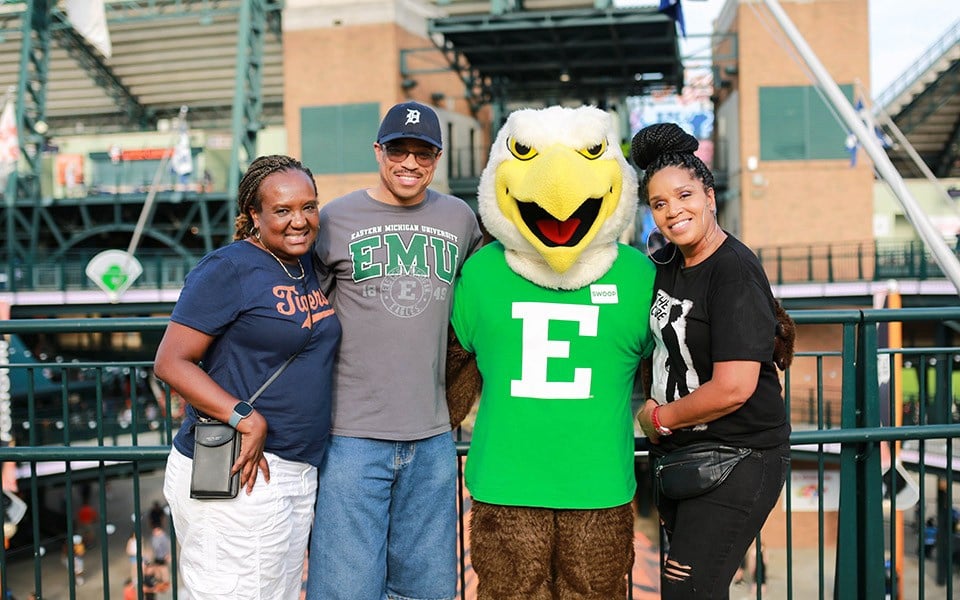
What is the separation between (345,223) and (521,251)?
63 cm

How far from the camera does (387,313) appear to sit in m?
2.60

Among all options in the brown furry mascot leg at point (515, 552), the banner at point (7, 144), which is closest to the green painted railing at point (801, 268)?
the banner at point (7, 144)

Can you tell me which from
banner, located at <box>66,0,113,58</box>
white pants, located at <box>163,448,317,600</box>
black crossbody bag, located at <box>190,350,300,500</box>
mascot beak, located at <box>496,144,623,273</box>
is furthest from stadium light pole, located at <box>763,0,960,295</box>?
banner, located at <box>66,0,113,58</box>

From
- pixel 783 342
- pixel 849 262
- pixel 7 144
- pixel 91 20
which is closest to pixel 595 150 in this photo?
pixel 783 342

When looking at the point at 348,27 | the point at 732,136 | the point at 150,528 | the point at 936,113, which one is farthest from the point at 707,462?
the point at 936,113

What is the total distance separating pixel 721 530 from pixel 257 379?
60.3 inches

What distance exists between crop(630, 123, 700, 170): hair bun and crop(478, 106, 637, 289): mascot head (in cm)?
13

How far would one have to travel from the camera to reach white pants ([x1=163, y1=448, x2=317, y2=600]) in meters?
2.35

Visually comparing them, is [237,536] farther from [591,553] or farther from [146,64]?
[146,64]

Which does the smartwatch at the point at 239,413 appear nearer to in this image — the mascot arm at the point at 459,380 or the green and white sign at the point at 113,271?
the mascot arm at the point at 459,380

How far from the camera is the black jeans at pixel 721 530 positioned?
2381 millimetres

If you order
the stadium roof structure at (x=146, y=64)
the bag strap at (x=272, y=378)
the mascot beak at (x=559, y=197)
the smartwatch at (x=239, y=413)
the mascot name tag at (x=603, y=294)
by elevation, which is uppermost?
the stadium roof structure at (x=146, y=64)

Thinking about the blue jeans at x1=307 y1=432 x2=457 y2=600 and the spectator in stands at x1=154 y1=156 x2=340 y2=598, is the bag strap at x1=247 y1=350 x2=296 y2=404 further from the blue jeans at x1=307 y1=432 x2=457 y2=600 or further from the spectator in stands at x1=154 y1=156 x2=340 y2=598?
the blue jeans at x1=307 y1=432 x2=457 y2=600

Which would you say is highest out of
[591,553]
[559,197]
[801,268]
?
[801,268]
